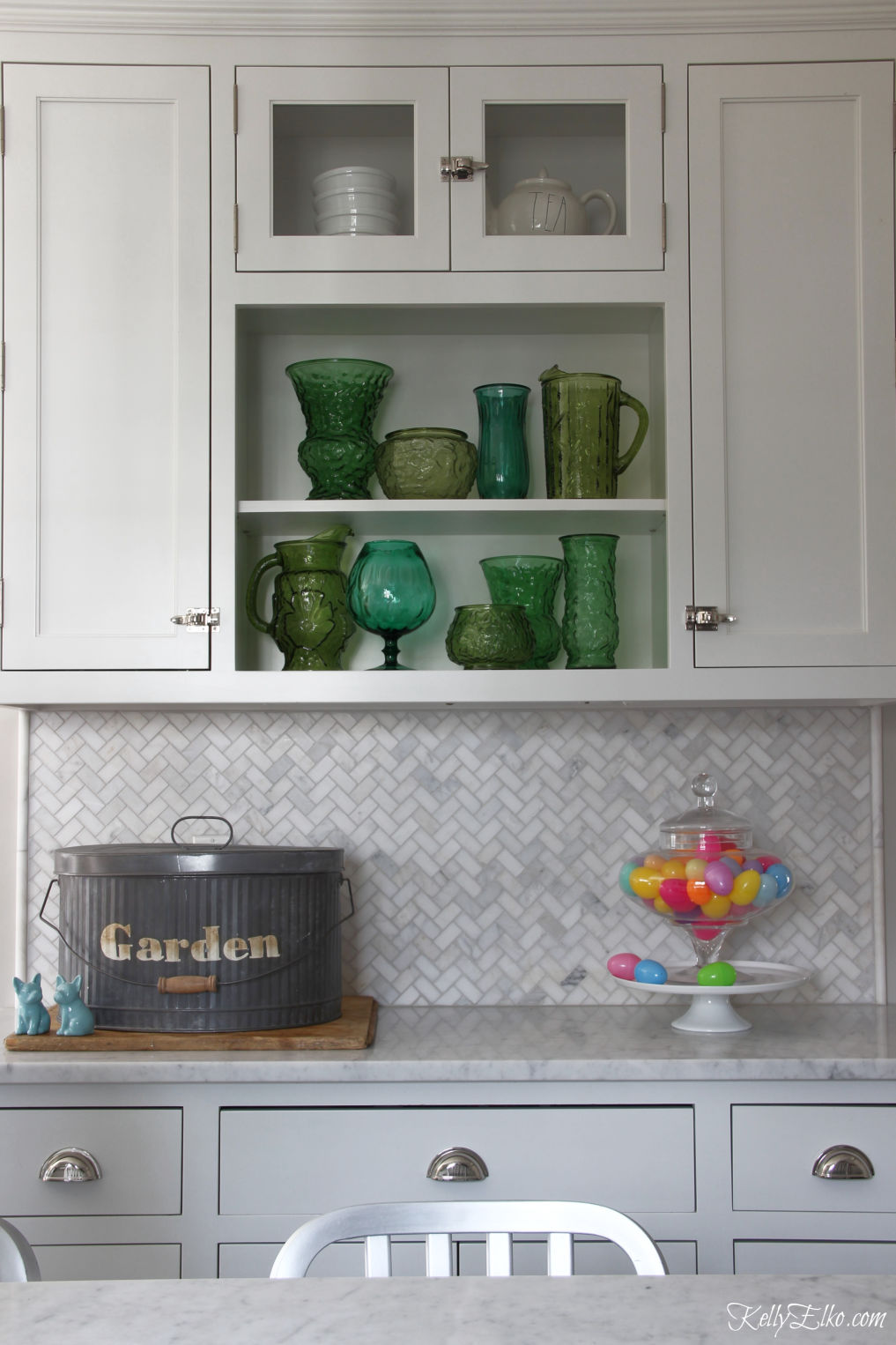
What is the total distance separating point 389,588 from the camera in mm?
2092

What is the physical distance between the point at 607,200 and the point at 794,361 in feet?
1.38

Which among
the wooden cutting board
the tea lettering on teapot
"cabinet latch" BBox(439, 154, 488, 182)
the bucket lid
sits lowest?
the wooden cutting board

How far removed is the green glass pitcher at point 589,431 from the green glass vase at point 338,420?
1.07ft

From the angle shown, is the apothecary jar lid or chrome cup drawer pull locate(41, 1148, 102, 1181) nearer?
chrome cup drawer pull locate(41, 1148, 102, 1181)

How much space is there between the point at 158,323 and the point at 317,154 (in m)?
0.39

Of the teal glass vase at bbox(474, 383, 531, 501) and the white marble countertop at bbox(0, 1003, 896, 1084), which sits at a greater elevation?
the teal glass vase at bbox(474, 383, 531, 501)

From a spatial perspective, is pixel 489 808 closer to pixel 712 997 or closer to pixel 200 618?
pixel 712 997

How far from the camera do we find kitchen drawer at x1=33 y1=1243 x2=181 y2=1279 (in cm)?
172

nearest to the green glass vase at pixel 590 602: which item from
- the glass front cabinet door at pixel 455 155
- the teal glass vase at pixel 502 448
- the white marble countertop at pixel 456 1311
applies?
the teal glass vase at pixel 502 448

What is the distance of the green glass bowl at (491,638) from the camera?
2.04 metres

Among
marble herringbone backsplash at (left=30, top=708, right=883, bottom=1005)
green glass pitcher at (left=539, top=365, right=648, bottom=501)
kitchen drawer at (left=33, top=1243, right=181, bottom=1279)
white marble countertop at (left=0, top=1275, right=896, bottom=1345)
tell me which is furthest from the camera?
marble herringbone backsplash at (left=30, top=708, right=883, bottom=1005)

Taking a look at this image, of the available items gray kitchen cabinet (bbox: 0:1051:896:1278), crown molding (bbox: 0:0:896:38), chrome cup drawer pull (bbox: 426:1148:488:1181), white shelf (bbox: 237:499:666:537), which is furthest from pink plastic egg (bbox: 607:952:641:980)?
crown molding (bbox: 0:0:896:38)

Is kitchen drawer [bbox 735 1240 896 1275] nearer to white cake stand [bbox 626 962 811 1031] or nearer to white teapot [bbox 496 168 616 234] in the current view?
white cake stand [bbox 626 962 811 1031]

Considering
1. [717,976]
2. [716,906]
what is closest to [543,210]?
[716,906]
